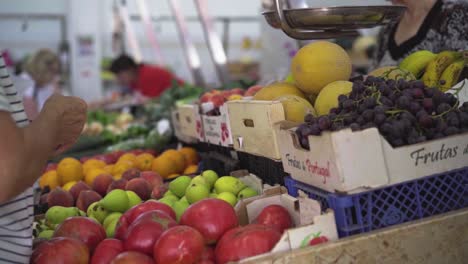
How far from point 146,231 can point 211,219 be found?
181 mm

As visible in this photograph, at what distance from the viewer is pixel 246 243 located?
1307 mm

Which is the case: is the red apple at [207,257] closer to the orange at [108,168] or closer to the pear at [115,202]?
the pear at [115,202]

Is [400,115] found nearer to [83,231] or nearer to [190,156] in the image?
[83,231]

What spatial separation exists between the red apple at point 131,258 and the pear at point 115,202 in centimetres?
55

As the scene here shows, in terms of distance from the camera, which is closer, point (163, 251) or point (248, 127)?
point (163, 251)

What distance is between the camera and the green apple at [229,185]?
75.8 inches

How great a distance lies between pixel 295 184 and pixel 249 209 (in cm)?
A: 17

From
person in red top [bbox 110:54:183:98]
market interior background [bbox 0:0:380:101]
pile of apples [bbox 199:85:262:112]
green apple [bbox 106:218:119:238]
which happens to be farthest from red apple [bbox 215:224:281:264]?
market interior background [bbox 0:0:380:101]

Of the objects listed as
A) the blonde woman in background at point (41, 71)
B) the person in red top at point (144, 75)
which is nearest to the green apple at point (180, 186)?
the blonde woman in background at point (41, 71)

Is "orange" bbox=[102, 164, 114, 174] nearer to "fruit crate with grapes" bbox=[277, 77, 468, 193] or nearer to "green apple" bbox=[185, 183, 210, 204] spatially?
"green apple" bbox=[185, 183, 210, 204]

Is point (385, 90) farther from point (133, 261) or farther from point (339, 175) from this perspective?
point (133, 261)

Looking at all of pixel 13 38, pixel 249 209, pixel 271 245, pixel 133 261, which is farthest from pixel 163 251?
pixel 13 38

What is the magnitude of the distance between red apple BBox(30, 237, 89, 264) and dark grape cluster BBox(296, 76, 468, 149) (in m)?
0.69

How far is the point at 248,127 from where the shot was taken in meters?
1.88
